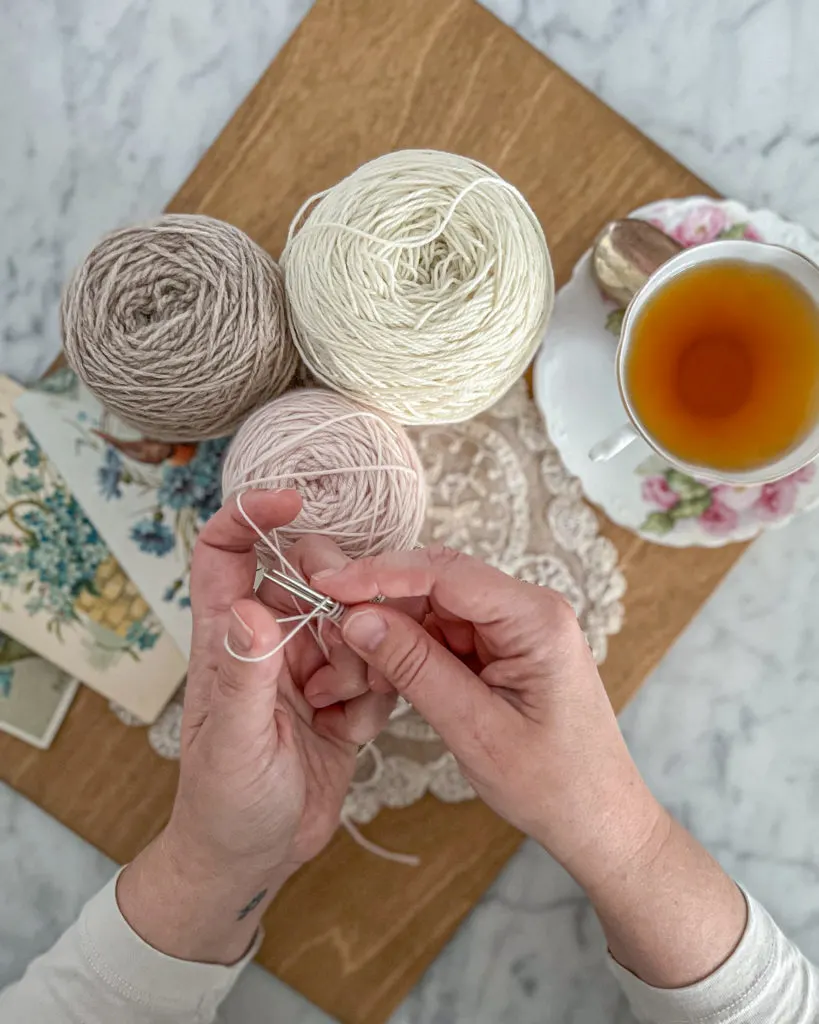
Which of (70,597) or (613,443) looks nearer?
(613,443)

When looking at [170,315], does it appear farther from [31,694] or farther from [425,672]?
[31,694]

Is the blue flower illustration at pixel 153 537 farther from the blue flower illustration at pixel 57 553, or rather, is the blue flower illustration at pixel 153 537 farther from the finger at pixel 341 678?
the finger at pixel 341 678

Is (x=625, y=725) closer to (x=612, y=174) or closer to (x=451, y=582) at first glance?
(x=451, y=582)

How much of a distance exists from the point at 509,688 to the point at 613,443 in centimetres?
20

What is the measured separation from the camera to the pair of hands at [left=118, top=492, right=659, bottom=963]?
530mm

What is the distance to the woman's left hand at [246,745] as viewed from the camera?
20.8 inches

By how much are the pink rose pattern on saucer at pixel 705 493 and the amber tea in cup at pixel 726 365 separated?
0.05 metres

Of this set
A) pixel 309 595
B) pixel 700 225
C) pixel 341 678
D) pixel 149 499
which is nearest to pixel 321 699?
pixel 341 678

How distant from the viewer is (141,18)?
817 millimetres

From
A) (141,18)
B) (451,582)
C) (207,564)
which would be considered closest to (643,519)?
(451,582)

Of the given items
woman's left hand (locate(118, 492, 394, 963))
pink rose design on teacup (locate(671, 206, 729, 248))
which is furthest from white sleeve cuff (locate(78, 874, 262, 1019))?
pink rose design on teacup (locate(671, 206, 729, 248))

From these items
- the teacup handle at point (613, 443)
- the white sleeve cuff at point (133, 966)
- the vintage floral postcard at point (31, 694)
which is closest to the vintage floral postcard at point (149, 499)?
the vintage floral postcard at point (31, 694)

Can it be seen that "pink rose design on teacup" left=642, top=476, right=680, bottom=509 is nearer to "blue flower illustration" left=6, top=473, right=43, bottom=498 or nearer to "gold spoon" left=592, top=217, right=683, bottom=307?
"gold spoon" left=592, top=217, right=683, bottom=307

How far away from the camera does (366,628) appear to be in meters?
0.54
